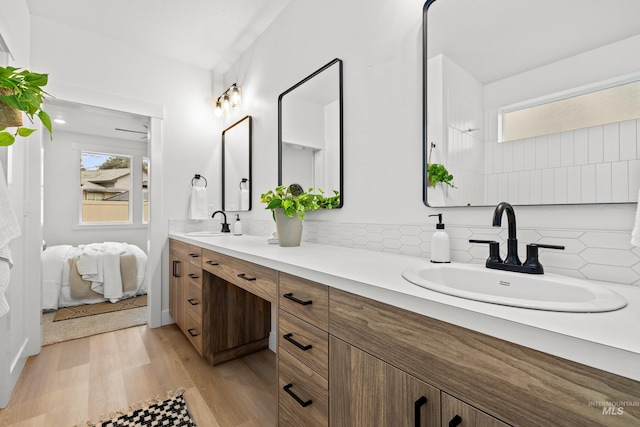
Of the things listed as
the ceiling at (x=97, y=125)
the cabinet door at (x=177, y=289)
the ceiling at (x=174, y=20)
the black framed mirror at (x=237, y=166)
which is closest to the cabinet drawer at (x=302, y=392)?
the cabinet door at (x=177, y=289)

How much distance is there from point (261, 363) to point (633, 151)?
2.16 metres

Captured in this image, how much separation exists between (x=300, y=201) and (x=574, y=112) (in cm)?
128

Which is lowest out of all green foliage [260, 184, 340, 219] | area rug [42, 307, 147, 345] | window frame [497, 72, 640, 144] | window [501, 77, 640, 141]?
area rug [42, 307, 147, 345]

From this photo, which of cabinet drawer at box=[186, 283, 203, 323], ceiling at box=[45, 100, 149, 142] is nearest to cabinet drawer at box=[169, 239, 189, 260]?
cabinet drawer at box=[186, 283, 203, 323]

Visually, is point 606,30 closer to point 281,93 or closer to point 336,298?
point 336,298

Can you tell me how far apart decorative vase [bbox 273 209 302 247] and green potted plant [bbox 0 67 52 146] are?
1086mm

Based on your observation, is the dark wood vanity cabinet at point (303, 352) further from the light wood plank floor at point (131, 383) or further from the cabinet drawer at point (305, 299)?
the light wood plank floor at point (131, 383)

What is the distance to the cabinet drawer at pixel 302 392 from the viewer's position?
102 cm

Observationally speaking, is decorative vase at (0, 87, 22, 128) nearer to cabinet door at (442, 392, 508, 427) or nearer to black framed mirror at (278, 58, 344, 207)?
black framed mirror at (278, 58, 344, 207)

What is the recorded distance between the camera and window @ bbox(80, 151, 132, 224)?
5086 mm

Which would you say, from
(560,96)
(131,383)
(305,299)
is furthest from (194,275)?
(560,96)

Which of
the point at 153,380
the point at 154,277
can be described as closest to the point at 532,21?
the point at 153,380

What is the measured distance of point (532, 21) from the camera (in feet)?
3.44

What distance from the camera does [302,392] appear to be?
1114 mm
